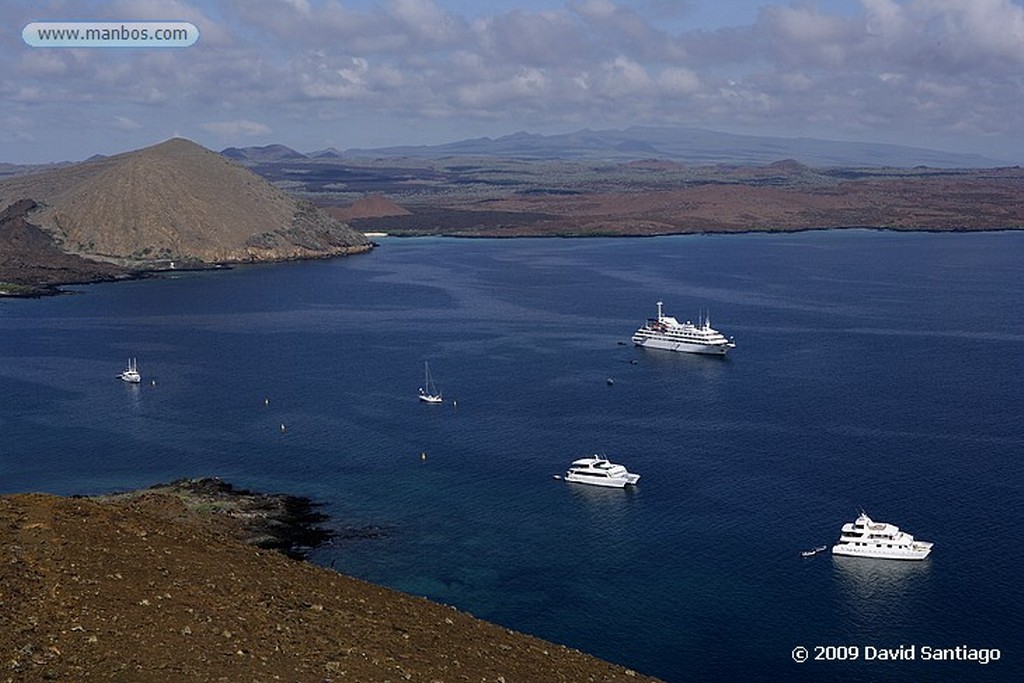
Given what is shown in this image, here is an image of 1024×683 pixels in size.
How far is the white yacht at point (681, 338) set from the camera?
101562mm

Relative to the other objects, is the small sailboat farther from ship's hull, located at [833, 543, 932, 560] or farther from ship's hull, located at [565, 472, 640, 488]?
ship's hull, located at [833, 543, 932, 560]

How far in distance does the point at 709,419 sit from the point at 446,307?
62.7 meters

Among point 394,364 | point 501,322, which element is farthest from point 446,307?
point 394,364

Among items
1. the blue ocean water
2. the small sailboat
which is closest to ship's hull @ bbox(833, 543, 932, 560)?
the blue ocean water

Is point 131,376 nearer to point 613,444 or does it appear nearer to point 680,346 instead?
point 613,444

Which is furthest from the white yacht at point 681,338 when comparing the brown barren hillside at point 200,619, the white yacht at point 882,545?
the brown barren hillside at point 200,619

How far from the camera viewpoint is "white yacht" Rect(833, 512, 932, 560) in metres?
48.8

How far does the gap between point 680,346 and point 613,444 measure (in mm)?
36870

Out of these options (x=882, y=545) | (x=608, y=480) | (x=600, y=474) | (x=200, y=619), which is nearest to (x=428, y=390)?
(x=600, y=474)

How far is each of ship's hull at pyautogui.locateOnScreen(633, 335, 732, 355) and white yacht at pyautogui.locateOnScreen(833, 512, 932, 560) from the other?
2037 inches

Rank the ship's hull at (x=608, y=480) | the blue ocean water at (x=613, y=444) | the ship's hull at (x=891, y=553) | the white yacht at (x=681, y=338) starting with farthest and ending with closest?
the white yacht at (x=681, y=338), the ship's hull at (x=608, y=480), the ship's hull at (x=891, y=553), the blue ocean water at (x=613, y=444)

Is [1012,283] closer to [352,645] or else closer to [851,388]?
[851,388]

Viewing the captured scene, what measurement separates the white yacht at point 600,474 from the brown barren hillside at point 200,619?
97.4ft

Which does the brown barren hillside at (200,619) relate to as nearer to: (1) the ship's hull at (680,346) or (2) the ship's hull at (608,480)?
(2) the ship's hull at (608,480)
